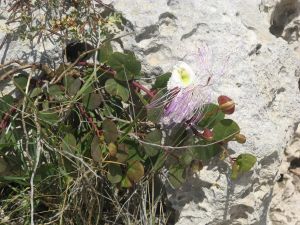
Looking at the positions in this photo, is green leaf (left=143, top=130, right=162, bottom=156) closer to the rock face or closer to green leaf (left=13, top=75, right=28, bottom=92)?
Answer: the rock face

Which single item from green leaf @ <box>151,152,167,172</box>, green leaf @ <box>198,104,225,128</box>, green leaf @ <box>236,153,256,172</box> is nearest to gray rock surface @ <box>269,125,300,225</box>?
green leaf @ <box>236,153,256,172</box>

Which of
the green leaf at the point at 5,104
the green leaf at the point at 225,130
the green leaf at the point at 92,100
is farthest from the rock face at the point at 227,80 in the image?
the green leaf at the point at 5,104

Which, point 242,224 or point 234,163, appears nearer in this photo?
point 234,163

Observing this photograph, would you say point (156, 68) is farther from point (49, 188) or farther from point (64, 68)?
point (49, 188)

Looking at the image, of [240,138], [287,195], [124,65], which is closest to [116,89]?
[124,65]

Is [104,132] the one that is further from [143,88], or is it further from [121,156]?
[143,88]

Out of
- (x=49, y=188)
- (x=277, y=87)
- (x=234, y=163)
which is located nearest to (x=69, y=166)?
(x=49, y=188)

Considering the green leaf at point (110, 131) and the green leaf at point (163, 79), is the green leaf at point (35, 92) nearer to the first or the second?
the green leaf at point (110, 131)
